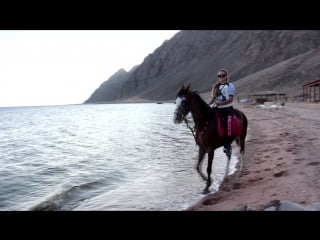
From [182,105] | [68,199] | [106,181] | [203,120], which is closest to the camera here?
[182,105]

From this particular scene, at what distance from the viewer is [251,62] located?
559 ft

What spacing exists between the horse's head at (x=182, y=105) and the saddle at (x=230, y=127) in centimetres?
95

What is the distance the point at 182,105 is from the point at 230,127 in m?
1.56

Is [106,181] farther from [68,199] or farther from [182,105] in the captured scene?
[182,105]

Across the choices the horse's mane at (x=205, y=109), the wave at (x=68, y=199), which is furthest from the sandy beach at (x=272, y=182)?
the wave at (x=68, y=199)

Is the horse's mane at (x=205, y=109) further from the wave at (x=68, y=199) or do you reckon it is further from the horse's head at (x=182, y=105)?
the wave at (x=68, y=199)

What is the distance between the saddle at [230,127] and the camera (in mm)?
8805

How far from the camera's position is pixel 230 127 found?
29.5ft

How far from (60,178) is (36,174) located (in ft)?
5.79

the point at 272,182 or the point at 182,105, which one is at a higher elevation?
the point at 182,105

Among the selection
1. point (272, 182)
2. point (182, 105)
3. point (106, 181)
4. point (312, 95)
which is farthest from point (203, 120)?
point (312, 95)
